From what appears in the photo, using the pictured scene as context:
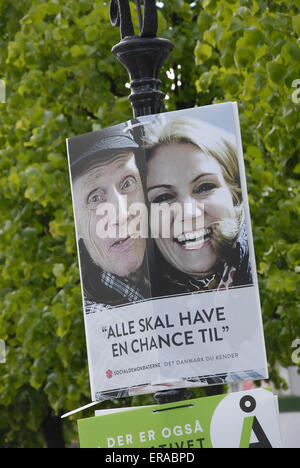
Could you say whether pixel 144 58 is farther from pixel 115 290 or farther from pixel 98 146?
pixel 115 290

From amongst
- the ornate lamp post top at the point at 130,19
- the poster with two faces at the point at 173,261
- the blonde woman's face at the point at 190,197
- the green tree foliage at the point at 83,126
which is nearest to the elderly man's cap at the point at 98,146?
the poster with two faces at the point at 173,261

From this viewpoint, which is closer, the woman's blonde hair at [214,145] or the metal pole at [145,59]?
the woman's blonde hair at [214,145]

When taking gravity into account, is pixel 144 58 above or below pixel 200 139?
above

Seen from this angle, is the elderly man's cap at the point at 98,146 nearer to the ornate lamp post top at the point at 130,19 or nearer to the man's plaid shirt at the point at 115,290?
the man's plaid shirt at the point at 115,290

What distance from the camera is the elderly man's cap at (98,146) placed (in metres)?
3.66

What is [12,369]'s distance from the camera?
10.6 metres

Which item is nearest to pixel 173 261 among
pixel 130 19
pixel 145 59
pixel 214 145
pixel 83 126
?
pixel 214 145

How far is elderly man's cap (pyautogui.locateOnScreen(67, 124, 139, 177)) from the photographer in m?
3.66

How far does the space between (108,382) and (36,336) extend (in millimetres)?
6107

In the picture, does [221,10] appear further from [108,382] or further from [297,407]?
[297,407]

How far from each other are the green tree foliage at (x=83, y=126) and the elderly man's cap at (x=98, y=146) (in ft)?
7.78

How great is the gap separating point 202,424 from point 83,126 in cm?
563

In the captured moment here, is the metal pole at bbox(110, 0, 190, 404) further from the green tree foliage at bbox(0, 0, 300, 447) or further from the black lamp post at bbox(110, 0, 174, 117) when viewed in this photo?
the green tree foliage at bbox(0, 0, 300, 447)

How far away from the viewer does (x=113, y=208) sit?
367cm
